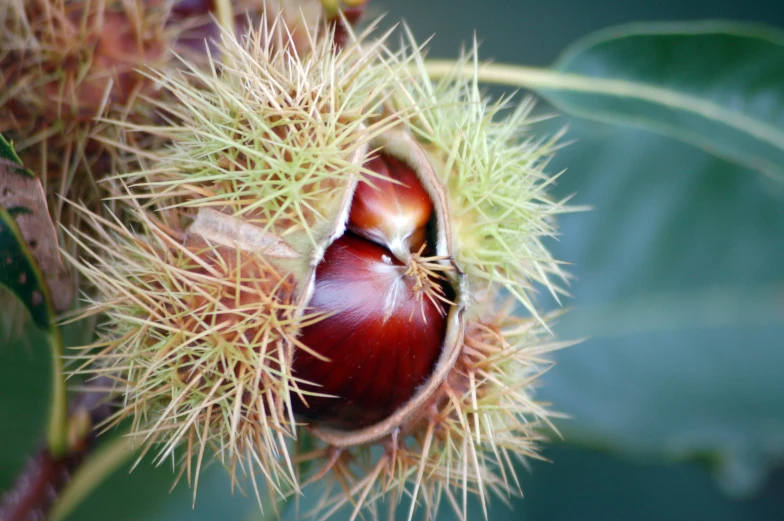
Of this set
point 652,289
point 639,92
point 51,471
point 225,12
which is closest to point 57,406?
point 51,471

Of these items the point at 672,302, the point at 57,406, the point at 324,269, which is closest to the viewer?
the point at 324,269

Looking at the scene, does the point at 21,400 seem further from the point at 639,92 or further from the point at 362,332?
the point at 639,92

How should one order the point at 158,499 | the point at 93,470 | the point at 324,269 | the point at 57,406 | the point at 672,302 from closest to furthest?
the point at 324,269 < the point at 57,406 < the point at 93,470 < the point at 158,499 < the point at 672,302

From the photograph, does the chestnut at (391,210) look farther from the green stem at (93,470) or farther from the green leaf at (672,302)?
the green leaf at (672,302)

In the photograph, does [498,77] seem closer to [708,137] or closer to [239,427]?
[708,137]

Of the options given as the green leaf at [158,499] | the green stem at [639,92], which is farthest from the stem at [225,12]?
the green leaf at [158,499]

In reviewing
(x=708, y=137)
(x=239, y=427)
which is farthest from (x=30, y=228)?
(x=708, y=137)
